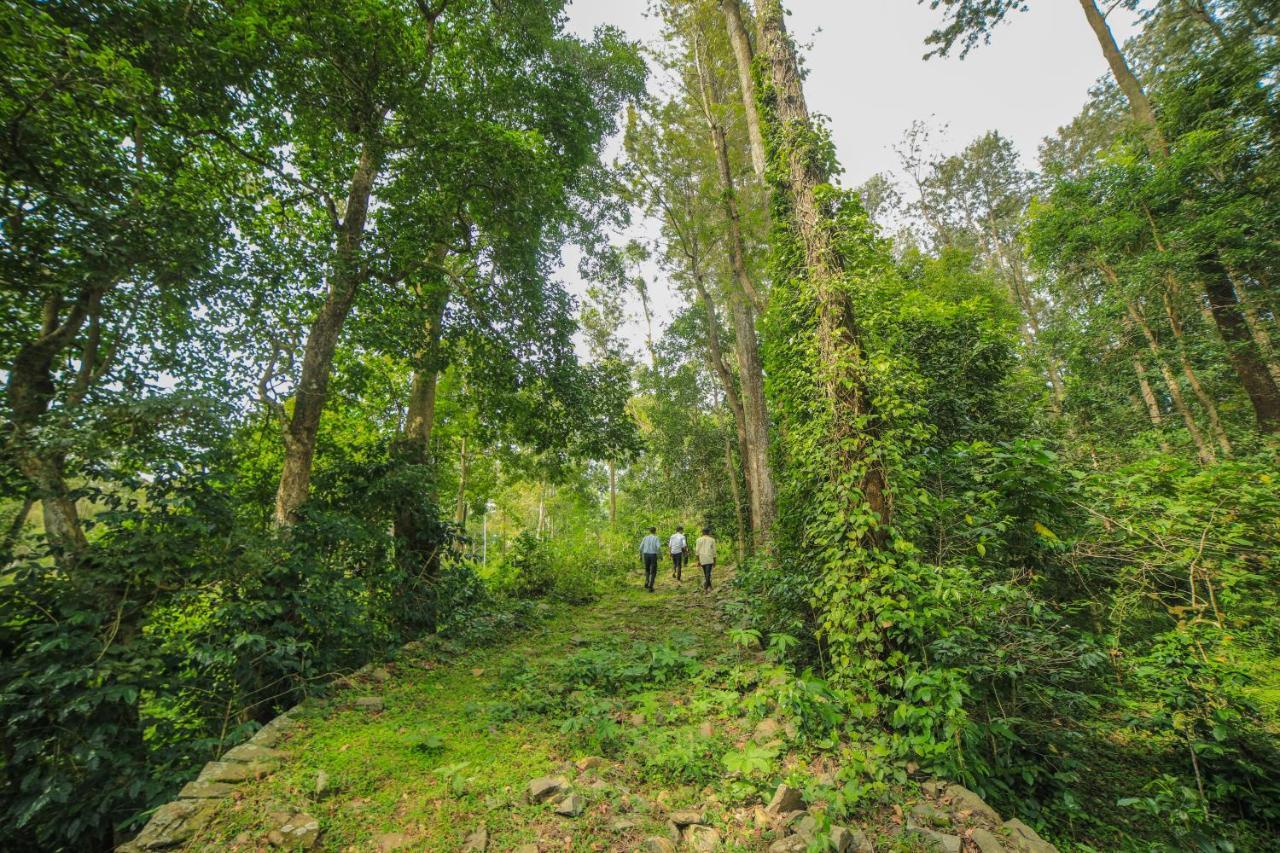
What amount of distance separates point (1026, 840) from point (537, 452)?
806 cm

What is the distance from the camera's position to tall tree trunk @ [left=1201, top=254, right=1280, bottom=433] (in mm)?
8859

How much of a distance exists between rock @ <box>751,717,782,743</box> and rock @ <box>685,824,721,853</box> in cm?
101

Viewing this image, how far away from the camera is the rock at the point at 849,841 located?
105 inches

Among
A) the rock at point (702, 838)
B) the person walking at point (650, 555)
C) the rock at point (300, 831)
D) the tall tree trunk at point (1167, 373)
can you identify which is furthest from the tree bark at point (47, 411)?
the tall tree trunk at point (1167, 373)

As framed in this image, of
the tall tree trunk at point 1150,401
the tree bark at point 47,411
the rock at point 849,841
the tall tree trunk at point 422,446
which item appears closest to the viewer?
the rock at point 849,841

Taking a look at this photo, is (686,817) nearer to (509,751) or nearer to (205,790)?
(509,751)

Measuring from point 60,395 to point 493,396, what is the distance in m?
5.26

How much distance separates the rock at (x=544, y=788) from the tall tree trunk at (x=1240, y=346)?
1363 cm

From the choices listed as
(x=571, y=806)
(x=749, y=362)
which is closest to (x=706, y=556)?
(x=749, y=362)

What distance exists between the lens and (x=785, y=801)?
9.77 ft

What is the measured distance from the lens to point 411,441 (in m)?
8.13

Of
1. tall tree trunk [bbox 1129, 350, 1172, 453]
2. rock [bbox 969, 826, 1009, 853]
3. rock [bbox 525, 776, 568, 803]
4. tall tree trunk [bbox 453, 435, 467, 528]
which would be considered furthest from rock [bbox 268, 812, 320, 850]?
tall tree trunk [bbox 1129, 350, 1172, 453]

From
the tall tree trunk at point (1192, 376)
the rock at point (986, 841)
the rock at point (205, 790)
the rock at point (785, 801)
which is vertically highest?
the tall tree trunk at point (1192, 376)

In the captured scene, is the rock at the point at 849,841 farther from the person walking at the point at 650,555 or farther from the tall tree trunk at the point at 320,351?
the person walking at the point at 650,555
